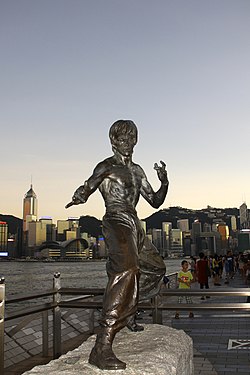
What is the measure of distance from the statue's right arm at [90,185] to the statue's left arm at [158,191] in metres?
0.44

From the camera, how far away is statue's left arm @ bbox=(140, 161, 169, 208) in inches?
149

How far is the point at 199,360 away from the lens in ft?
17.7

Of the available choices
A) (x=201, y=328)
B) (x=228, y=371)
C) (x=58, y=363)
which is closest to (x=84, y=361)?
(x=58, y=363)

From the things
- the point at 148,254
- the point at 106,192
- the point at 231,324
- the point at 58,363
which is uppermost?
the point at 106,192

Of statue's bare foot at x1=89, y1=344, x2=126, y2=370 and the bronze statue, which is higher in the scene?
the bronze statue

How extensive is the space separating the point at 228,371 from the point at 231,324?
3.85 meters

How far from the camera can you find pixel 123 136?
3.60 m

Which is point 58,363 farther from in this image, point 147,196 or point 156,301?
point 156,301

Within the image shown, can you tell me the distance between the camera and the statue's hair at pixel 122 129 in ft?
11.8

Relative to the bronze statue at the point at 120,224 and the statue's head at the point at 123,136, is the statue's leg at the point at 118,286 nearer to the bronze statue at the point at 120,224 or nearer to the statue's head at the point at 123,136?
the bronze statue at the point at 120,224

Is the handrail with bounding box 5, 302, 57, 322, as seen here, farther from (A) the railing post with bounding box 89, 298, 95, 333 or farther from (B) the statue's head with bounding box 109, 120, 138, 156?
(A) the railing post with bounding box 89, 298, 95, 333

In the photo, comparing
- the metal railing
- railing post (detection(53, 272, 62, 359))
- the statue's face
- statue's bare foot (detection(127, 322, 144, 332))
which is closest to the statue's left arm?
the statue's face

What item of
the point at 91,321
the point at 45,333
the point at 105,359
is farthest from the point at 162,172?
the point at 91,321

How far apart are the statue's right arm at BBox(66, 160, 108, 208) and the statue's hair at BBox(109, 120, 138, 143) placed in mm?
260
